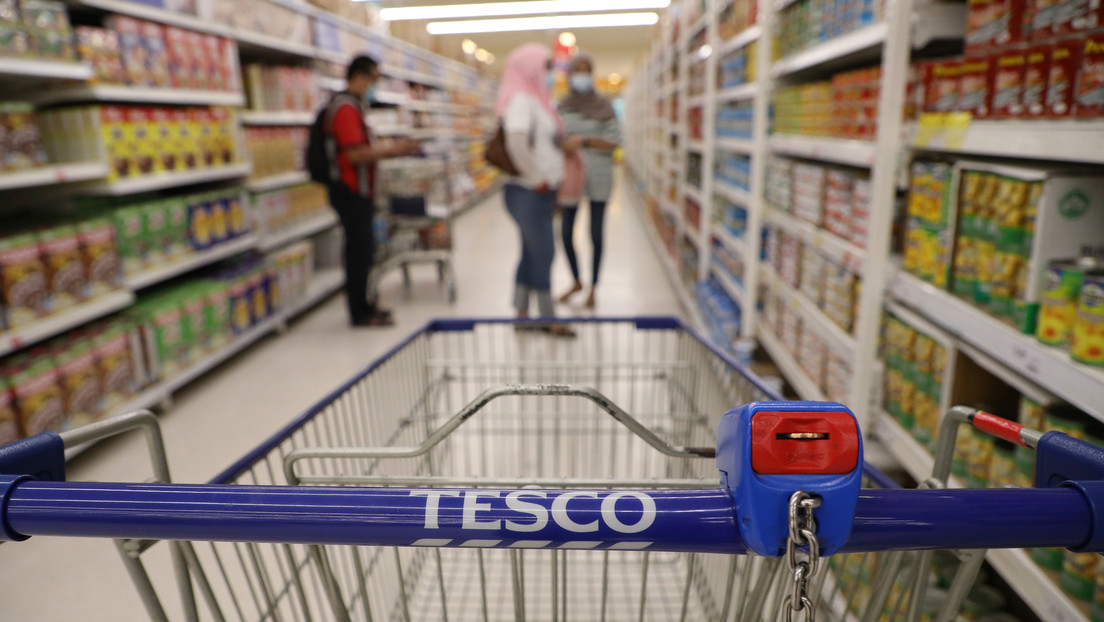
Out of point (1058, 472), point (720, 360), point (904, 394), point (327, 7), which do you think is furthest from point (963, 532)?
point (327, 7)

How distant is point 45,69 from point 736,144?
3.06 metres

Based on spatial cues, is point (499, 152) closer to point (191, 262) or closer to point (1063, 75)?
point (191, 262)

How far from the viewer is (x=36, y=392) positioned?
2.46 m

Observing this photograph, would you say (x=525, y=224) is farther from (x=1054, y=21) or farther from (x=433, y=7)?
(x=433, y=7)

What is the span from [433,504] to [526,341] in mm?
3293

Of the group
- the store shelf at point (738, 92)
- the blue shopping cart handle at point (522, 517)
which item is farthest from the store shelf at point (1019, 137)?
the store shelf at point (738, 92)

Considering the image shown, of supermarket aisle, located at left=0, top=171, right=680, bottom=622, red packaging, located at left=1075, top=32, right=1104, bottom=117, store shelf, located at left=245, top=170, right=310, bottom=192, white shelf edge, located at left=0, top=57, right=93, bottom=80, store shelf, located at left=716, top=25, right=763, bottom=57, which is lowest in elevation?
supermarket aisle, located at left=0, top=171, right=680, bottom=622

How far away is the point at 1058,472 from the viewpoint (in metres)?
0.69

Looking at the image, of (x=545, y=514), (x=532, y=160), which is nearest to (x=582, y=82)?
(x=532, y=160)

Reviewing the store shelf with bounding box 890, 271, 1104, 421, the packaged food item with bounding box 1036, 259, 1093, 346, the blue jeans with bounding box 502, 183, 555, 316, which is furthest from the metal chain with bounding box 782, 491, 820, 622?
the blue jeans with bounding box 502, 183, 555, 316

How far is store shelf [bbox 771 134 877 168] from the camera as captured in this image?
6.19ft

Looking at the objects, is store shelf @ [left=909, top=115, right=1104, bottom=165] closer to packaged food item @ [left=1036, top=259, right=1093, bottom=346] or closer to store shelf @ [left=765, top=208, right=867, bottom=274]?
packaged food item @ [left=1036, top=259, right=1093, bottom=346]

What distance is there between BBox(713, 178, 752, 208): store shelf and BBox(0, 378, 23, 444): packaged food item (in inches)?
123

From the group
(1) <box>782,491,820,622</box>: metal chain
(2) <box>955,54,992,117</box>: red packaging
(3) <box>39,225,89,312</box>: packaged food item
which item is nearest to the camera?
(1) <box>782,491,820,622</box>: metal chain
